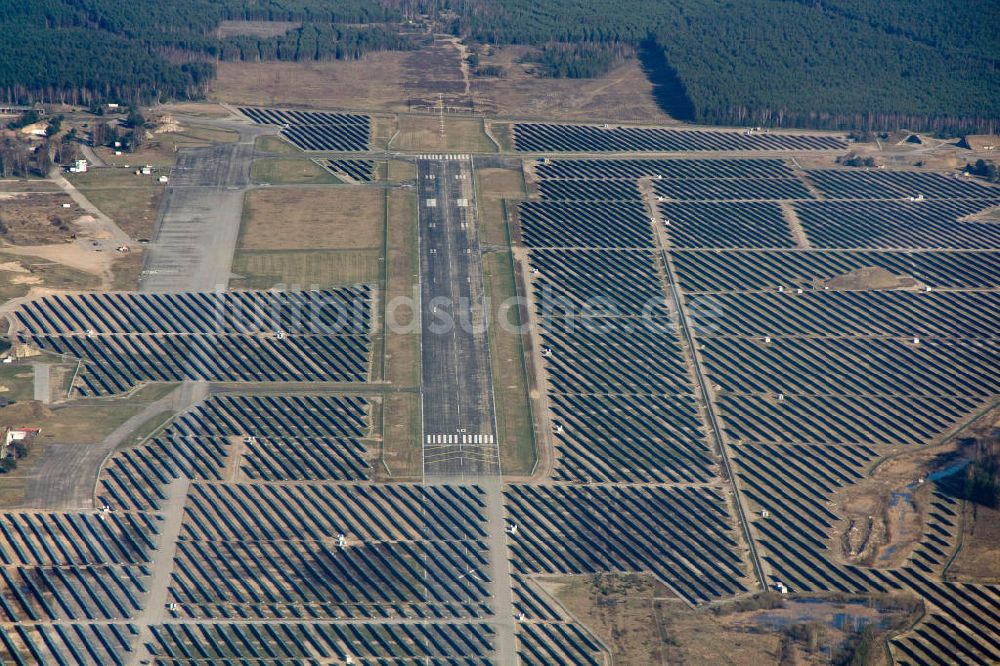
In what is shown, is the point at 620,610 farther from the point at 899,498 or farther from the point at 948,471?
the point at 948,471

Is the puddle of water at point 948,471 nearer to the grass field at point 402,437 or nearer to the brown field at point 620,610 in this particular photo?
the brown field at point 620,610

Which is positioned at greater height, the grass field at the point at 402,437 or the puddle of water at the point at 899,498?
the puddle of water at the point at 899,498

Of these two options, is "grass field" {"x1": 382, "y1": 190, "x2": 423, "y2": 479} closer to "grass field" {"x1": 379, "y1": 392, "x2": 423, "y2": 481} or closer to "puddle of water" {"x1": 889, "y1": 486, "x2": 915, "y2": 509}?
"grass field" {"x1": 379, "y1": 392, "x2": 423, "y2": 481}

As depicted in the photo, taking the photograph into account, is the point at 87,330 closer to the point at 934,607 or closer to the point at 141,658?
the point at 141,658

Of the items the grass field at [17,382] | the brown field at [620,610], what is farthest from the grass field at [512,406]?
the grass field at [17,382]

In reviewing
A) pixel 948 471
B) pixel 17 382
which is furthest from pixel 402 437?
pixel 948 471

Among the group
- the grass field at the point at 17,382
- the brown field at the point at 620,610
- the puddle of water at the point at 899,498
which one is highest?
the puddle of water at the point at 899,498

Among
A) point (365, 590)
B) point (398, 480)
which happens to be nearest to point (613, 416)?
point (398, 480)

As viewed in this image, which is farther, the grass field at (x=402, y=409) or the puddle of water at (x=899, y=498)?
the grass field at (x=402, y=409)

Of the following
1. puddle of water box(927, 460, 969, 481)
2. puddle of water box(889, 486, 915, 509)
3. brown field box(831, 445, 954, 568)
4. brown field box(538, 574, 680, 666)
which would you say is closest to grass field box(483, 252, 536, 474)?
brown field box(538, 574, 680, 666)

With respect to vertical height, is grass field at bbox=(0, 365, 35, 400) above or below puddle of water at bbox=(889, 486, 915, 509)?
below

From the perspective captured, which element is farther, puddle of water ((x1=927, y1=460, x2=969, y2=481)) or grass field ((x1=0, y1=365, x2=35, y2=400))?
grass field ((x1=0, y1=365, x2=35, y2=400))
